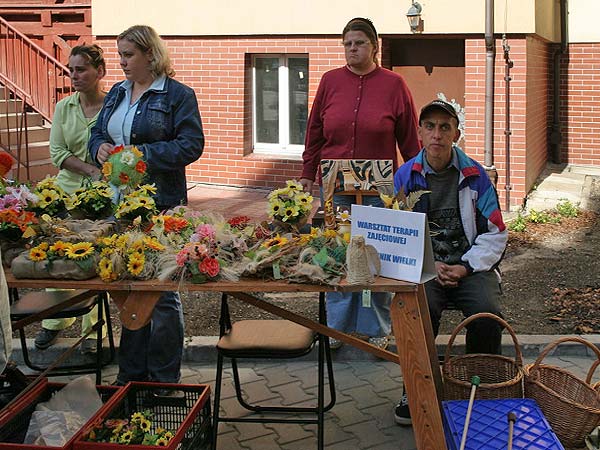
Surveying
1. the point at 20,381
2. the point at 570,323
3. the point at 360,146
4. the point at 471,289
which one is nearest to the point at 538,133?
the point at 570,323

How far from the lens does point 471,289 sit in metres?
4.28

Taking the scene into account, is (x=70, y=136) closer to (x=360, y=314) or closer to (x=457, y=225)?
(x=360, y=314)

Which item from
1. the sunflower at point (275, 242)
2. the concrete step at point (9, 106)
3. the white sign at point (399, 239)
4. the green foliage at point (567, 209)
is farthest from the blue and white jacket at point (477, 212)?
the concrete step at point (9, 106)

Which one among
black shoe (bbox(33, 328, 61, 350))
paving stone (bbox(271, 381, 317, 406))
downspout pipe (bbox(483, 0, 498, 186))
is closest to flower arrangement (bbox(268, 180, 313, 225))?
paving stone (bbox(271, 381, 317, 406))

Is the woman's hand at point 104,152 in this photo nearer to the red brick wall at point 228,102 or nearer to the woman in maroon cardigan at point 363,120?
the woman in maroon cardigan at point 363,120

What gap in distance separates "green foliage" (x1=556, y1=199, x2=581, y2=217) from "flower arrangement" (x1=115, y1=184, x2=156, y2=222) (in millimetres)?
6457

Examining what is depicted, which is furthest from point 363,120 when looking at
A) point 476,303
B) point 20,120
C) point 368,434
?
point 20,120

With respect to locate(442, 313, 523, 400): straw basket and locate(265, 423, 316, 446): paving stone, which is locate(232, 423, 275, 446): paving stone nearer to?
locate(265, 423, 316, 446): paving stone

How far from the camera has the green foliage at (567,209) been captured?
9435mm

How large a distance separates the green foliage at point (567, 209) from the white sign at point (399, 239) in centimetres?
641

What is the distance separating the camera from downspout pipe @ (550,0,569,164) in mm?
11844

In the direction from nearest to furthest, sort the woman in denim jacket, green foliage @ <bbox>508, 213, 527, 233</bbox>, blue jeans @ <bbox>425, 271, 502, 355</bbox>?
blue jeans @ <bbox>425, 271, 502, 355</bbox> → the woman in denim jacket → green foliage @ <bbox>508, 213, 527, 233</bbox>

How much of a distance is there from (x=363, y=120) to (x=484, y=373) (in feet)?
6.02

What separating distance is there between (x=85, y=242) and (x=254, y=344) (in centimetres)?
91
